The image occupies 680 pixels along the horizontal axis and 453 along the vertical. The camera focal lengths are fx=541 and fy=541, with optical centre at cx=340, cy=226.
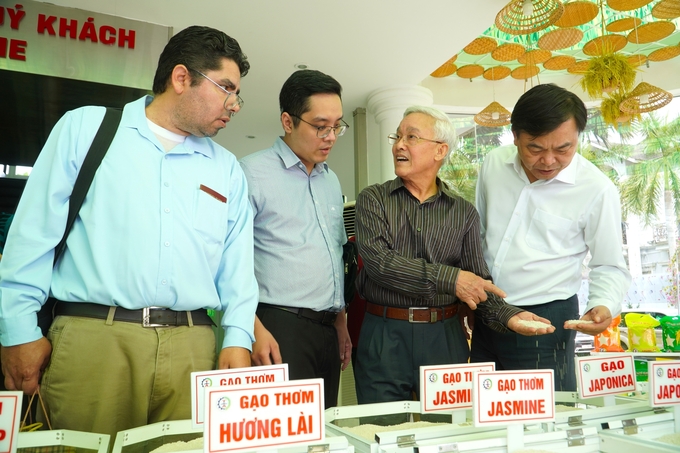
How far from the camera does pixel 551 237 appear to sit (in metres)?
1.86

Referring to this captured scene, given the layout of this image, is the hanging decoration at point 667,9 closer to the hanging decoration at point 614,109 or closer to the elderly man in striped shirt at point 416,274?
the hanging decoration at point 614,109

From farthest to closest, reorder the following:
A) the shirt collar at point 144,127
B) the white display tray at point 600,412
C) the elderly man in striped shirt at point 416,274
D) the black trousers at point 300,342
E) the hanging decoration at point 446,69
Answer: the hanging decoration at point 446,69 < the black trousers at point 300,342 < the elderly man in striped shirt at point 416,274 < the shirt collar at point 144,127 < the white display tray at point 600,412

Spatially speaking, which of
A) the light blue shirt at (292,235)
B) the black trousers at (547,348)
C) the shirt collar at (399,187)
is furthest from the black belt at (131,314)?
the black trousers at (547,348)

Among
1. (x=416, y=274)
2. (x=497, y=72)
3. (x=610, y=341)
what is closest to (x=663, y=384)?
(x=416, y=274)

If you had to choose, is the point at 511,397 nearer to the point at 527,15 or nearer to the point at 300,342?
the point at 300,342

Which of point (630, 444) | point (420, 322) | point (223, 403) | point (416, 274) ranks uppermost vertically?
point (416, 274)

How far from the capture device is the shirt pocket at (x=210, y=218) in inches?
57.1

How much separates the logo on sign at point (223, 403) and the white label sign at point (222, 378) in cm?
18

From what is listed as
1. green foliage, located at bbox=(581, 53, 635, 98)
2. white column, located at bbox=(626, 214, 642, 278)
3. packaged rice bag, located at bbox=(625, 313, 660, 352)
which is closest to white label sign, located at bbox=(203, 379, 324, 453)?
packaged rice bag, located at bbox=(625, 313, 660, 352)

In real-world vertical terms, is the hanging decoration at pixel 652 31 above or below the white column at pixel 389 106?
above

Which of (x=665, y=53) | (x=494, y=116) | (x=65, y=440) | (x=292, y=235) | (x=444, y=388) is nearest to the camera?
(x=65, y=440)

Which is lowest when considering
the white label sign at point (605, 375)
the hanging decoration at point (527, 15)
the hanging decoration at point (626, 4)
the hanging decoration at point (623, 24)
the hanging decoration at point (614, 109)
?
the white label sign at point (605, 375)

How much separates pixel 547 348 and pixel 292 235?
0.93 meters

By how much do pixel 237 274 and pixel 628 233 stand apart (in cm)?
853
